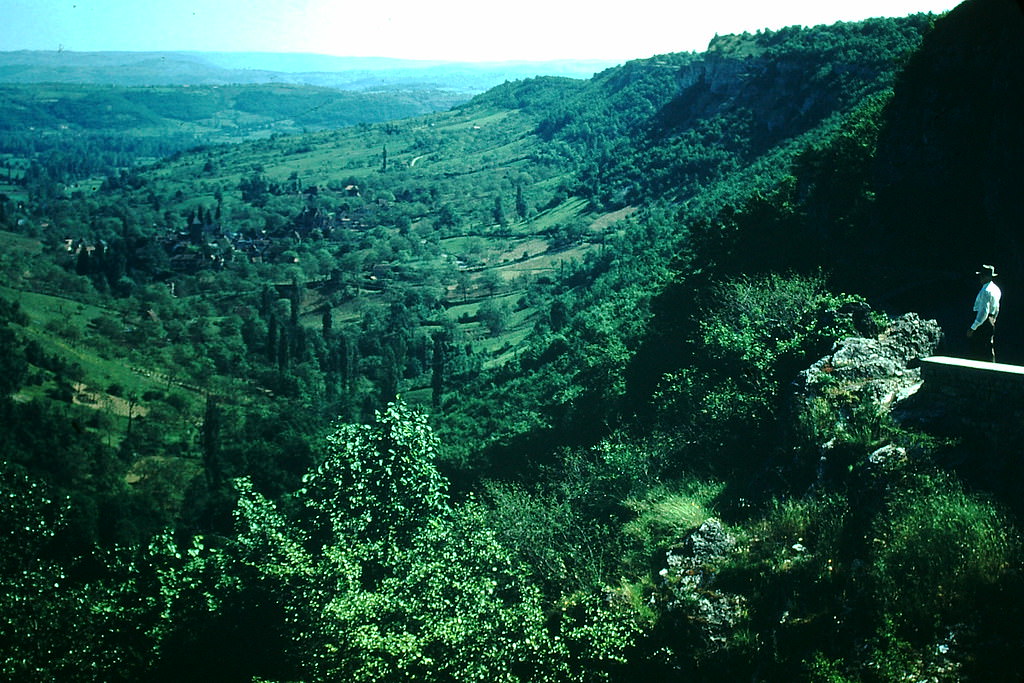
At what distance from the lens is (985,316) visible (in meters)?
13.2

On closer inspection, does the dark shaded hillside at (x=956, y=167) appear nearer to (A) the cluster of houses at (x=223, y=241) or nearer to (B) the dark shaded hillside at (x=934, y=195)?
(B) the dark shaded hillside at (x=934, y=195)

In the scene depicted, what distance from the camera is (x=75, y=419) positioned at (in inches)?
2286

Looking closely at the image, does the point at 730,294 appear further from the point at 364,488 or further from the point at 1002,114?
the point at 364,488

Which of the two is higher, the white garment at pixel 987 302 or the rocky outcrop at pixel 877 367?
the white garment at pixel 987 302

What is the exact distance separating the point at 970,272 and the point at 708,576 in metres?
13.0

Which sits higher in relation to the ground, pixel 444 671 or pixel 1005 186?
pixel 1005 186

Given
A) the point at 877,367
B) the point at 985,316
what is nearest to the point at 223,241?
the point at 877,367


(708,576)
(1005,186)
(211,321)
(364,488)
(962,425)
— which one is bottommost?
(211,321)

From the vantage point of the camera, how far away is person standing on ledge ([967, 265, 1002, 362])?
1302 cm

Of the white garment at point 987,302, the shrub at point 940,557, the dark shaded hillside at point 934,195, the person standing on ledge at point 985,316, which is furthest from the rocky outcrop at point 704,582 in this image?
Answer: the dark shaded hillside at point 934,195

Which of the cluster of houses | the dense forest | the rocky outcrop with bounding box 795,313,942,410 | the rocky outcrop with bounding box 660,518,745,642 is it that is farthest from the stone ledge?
the cluster of houses

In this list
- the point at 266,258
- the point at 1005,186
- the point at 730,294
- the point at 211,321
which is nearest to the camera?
the point at 1005,186

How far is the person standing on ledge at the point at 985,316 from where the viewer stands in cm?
1302

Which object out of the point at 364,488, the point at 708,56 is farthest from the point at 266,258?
the point at 364,488
